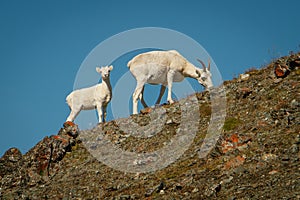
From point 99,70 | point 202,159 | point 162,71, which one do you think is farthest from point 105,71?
point 202,159

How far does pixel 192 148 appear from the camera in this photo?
2002cm

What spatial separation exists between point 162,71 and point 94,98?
3839mm

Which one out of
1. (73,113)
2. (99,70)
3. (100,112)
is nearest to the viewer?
(100,112)

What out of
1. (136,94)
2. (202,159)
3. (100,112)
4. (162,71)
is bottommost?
(202,159)

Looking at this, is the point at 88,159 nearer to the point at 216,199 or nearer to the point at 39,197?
the point at 39,197

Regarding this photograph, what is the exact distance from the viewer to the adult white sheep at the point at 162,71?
2727 centimetres

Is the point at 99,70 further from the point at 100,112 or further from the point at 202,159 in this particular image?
the point at 202,159

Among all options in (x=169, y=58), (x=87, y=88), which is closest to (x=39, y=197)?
(x=87, y=88)

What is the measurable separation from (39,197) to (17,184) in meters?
2.54

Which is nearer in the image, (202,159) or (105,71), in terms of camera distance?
(202,159)

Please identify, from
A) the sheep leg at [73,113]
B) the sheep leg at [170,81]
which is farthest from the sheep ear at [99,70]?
the sheep leg at [170,81]

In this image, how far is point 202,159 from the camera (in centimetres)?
1828

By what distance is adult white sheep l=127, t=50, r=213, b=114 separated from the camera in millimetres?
27266

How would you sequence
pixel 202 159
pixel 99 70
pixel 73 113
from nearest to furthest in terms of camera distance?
pixel 202 159
pixel 99 70
pixel 73 113
